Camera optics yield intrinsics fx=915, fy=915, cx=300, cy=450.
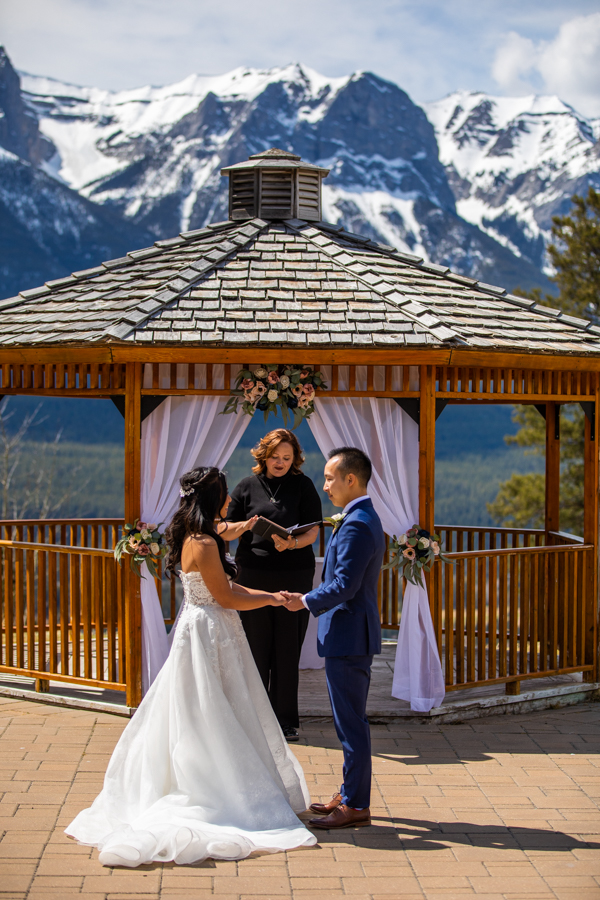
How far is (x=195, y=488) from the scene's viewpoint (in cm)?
455

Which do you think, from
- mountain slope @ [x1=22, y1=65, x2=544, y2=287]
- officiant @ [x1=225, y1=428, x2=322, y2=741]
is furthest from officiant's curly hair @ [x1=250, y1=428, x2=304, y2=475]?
mountain slope @ [x1=22, y1=65, x2=544, y2=287]

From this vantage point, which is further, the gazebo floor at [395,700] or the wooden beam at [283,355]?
the gazebo floor at [395,700]

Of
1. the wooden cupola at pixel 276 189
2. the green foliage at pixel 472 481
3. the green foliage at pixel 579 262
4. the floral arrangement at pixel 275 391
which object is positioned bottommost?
the green foliage at pixel 472 481

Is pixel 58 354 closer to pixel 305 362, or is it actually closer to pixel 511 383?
pixel 305 362

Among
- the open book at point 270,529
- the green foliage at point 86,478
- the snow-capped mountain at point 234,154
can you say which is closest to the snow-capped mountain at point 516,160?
the snow-capped mountain at point 234,154

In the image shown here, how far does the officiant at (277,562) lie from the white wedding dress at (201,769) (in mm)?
1223

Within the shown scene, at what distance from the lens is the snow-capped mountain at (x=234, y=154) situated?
114188mm

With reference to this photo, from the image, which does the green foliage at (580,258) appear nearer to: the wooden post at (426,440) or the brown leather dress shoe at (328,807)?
the wooden post at (426,440)

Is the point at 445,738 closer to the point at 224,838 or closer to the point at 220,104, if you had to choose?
the point at 224,838

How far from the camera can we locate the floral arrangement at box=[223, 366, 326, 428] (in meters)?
6.53

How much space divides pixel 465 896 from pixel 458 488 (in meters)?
70.2

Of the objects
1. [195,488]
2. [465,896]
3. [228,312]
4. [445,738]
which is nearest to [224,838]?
[465,896]

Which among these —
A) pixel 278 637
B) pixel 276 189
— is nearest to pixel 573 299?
pixel 276 189

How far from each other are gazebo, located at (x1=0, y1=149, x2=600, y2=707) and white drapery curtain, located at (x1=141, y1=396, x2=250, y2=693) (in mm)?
95
